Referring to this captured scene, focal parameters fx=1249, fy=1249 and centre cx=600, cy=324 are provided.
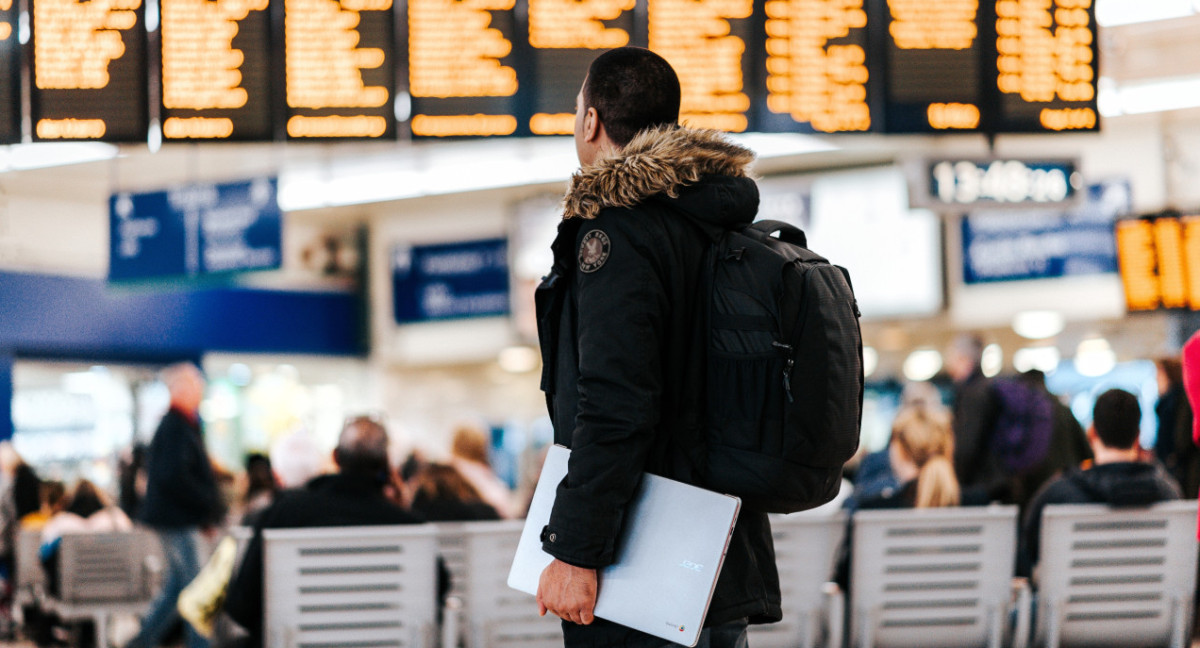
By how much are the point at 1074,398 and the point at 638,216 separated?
39.6 ft

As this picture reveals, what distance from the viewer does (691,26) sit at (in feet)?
17.5

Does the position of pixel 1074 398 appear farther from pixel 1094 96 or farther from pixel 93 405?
pixel 93 405

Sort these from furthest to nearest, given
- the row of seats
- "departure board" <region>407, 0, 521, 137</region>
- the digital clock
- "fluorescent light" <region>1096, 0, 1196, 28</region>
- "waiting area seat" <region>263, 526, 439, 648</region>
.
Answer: "fluorescent light" <region>1096, 0, 1196, 28</region>
the digital clock
"departure board" <region>407, 0, 521, 137</region>
the row of seats
"waiting area seat" <region>263, 526, 439, 648</region>

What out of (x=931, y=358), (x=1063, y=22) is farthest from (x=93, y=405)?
(x=1063, y=22)

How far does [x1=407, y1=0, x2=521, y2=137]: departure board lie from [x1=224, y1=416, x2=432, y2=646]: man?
4.32 ft

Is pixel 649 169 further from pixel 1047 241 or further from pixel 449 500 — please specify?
pixel 1047 241

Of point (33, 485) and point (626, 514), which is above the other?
point (626, 514)

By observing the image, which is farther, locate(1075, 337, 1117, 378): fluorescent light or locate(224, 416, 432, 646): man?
locate(1075, 337, 1117, 378): fluorescent light

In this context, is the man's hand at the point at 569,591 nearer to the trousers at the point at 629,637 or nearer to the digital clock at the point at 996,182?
the trousers at the point at 629,637

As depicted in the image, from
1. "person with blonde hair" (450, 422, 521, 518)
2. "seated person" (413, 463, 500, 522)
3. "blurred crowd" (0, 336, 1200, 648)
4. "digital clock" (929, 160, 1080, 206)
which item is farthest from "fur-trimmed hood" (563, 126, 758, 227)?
"person with blonde hair" (450, 422, 521, 518)

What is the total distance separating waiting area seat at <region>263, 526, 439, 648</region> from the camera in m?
4.32

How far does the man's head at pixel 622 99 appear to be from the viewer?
2238mm

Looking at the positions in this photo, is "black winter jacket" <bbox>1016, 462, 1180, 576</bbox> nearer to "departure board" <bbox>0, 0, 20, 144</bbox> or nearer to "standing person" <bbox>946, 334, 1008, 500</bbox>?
"standing person" <bbox>946, 334, 1008, 500</bbox>

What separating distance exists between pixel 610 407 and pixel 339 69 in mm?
3577
